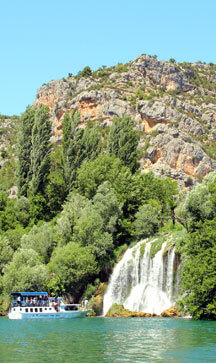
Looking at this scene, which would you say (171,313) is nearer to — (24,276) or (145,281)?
(145,281)

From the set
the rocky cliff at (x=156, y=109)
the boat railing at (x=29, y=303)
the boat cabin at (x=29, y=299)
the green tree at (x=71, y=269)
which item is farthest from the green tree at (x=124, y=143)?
the rocky cliff at (x=156, y=109)

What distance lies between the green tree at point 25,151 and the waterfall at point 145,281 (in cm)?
3086

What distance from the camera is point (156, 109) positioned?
166 metres

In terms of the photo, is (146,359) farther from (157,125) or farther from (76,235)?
(157,125)

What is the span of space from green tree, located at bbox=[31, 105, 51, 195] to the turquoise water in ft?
163

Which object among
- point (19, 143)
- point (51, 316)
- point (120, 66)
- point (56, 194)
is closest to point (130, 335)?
point (51, 316)

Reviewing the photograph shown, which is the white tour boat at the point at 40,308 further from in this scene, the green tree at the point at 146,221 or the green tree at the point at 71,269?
the green tree at the point at 146,221

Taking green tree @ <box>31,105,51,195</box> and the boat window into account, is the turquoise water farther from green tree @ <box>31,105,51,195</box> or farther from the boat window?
green tree @ <box>31,105,51,195</box>

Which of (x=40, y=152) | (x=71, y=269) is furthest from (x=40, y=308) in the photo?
(x=40, y=152)

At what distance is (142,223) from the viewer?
76.1m

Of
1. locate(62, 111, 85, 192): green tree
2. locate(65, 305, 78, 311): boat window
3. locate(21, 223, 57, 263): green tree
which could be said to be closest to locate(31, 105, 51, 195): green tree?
locate(62, 111, 85, 192): green tree

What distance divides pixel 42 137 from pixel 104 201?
25.9 m

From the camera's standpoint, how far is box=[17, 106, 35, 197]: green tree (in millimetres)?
95688

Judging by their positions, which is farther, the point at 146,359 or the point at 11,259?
the point at 11,259
